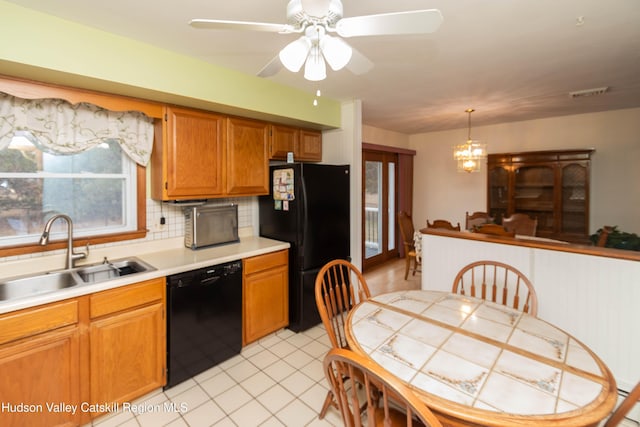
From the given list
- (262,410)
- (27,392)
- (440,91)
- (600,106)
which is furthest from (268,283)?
(600,106)

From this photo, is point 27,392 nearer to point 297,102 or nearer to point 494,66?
point 297,102

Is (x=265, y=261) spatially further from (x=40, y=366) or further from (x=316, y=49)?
(x=316, y=49)

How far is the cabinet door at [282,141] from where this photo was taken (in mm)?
2978

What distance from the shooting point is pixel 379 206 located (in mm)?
5172

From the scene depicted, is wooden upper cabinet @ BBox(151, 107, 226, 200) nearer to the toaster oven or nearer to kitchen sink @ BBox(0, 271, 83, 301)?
the toaster oven

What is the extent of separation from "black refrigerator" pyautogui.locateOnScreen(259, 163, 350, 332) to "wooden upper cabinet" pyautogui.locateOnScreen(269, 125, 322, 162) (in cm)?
21

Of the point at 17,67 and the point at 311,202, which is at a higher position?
the point at 17,67

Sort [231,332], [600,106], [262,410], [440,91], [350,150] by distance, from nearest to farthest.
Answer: [262,410]
[231,332]
[440,91]
[350,150]
[600,106]

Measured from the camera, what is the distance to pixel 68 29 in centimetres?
169

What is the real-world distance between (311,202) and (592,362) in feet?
6.89

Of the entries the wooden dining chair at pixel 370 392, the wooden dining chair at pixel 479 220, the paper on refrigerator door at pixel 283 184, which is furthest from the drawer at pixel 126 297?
the wooden dining chair at pixel 479 220

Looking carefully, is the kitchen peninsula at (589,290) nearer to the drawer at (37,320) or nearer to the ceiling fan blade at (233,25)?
the ceiling fan blade at (233,25)

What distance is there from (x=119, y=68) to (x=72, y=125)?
0.58 metres

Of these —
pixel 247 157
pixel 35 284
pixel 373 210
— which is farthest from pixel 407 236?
pixel 35 284
